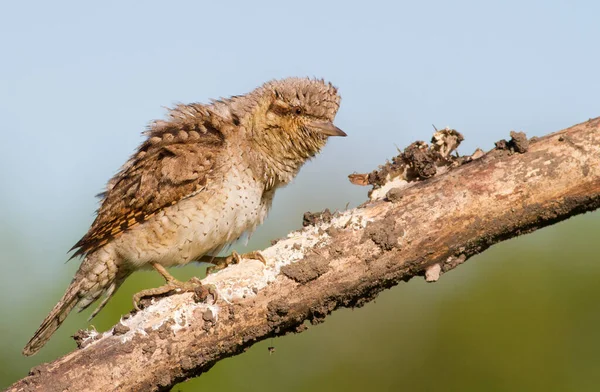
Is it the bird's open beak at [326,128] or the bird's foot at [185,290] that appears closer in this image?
the bird's foot at [185,290]

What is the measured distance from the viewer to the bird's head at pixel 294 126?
165 inches

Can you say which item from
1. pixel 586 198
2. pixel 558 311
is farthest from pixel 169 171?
pixel 558 311

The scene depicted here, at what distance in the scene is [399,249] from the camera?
304cm

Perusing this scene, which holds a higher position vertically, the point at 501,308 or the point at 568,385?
the point at 501,308

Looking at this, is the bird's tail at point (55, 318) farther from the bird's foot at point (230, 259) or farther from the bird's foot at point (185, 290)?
the bird's foot at point (185, 290)

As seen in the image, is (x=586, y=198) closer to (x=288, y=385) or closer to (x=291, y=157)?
(x=291, y=157)

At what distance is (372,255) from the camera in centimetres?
306

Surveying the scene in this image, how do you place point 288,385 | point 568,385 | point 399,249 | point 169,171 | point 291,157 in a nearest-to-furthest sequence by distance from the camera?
point 399,249, point 169,171, point 291,157, point 568,385, point 288,385

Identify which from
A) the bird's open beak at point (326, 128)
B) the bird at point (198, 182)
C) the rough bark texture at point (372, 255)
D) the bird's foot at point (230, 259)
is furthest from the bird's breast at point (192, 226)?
the rough bark texture at point (372, 255)

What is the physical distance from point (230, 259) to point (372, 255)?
1.27 meters

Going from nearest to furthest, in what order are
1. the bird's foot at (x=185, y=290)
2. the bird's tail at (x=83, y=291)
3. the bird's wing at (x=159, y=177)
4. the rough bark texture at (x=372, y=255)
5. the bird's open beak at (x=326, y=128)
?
the rough bark texture at (x=372, y=255)
the bird's foot at (x=185, y=290)
the bird's wing at (x=159, y=177)
the bird's tail at (x=83, y=291)
the bird's open beak at (x=326, y=128)

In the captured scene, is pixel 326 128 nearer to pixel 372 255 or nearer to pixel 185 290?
pixel 372 255

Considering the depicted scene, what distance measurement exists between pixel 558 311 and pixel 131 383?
364 cm

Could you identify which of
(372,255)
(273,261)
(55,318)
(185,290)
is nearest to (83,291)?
(55,318)
